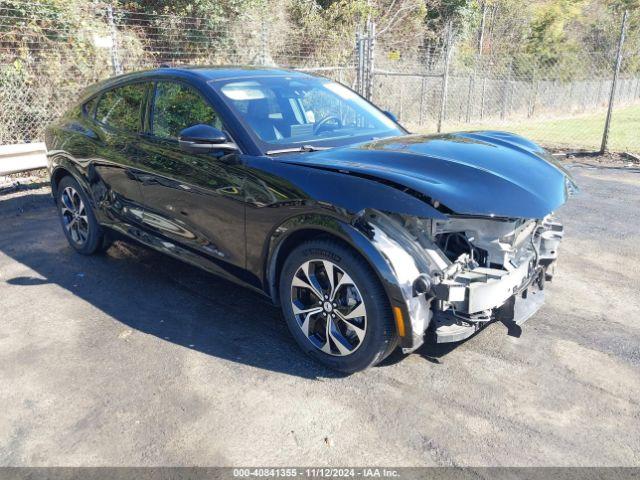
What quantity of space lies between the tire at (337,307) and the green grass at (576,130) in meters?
9.85

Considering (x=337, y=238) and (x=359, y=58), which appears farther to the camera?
(x=359, y=58)

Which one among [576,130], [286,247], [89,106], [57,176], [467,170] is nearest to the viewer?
[467,170]

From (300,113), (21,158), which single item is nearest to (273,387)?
(300,113)

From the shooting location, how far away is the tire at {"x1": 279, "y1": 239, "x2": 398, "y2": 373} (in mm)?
2967

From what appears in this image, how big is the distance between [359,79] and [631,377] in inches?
348

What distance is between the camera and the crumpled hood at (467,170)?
2.84 metres

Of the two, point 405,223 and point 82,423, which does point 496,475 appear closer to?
point 405,223

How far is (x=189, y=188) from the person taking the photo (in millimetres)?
3814

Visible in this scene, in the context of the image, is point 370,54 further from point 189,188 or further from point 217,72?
point 189,188

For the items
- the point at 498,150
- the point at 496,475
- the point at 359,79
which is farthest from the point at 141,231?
the point at 359,79

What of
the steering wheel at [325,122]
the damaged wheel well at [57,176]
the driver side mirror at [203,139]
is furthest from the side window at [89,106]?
the steering wheel at [325,122]

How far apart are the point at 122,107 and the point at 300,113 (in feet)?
5.41

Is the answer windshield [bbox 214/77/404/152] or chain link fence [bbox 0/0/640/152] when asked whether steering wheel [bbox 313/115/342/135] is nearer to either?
windshield [bbox 214/77/404/152]

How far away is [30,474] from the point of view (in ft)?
8.25
